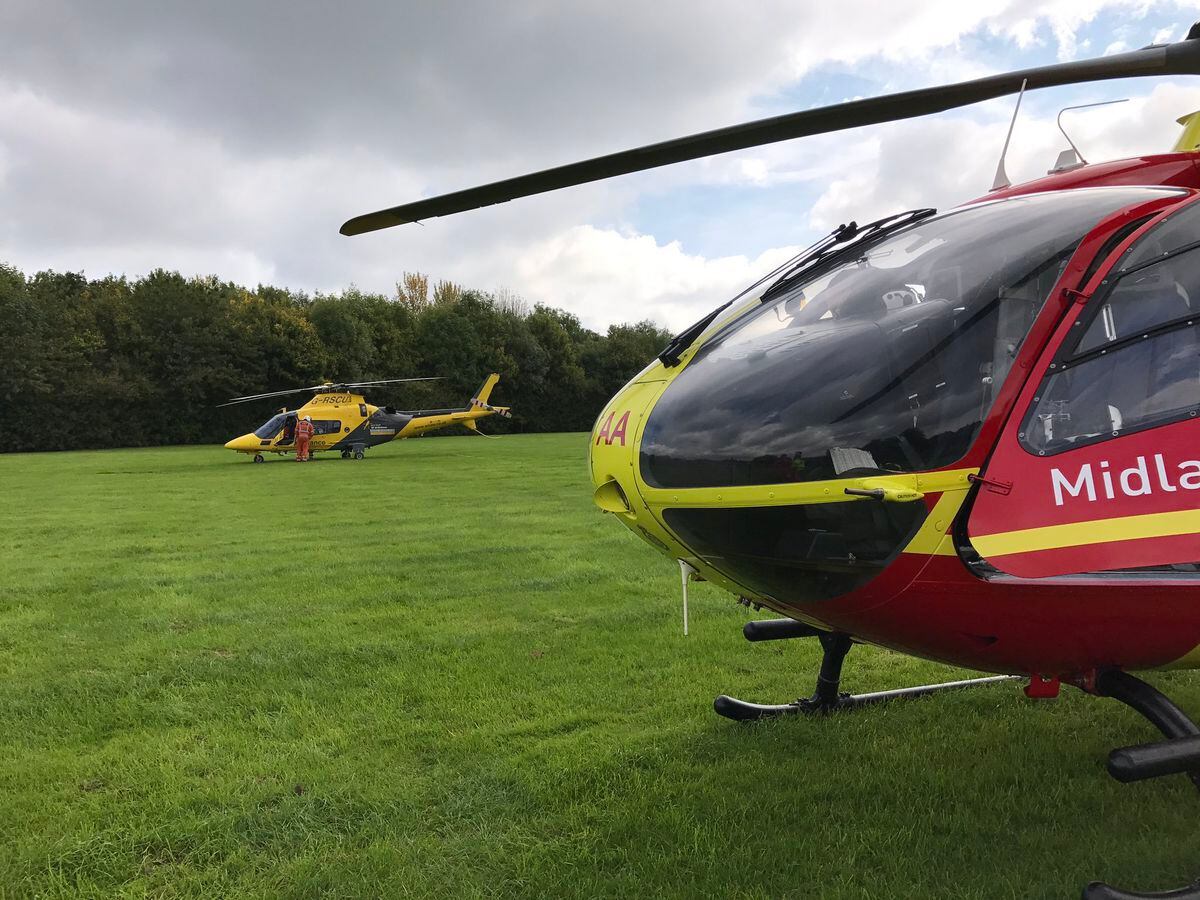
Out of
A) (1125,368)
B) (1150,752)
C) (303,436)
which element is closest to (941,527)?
(1125,368)

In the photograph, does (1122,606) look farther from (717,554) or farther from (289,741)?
(289,741)

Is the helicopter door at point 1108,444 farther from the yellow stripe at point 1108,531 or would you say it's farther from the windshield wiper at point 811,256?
the windshield wiper at point 811,256

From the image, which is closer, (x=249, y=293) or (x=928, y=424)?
(x=928, y=424)

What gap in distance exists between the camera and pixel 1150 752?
7.64 feet

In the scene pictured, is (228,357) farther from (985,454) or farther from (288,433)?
(985,454)

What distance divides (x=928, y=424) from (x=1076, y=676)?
3.44 ft

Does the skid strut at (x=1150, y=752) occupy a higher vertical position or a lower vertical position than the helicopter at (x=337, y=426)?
lower

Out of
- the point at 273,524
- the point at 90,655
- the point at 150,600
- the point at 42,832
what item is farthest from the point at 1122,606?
the point at 273,524

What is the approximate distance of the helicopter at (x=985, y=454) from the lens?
91.7 inches

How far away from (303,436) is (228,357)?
74.1 feet

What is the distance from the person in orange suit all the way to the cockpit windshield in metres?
26.1

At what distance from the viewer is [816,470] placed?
2432 millimetres

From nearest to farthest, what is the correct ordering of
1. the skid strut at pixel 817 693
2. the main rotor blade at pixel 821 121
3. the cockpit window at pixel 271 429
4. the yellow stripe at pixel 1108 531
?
the yellow stripe at pixel 1108 531 → the main rotor blade at pixel 821 121 → the skid strut at pixel 817 693 → the cockpit window at pixel 271 429

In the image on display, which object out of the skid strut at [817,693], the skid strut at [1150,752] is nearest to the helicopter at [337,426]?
the skid strut at [817,693]
